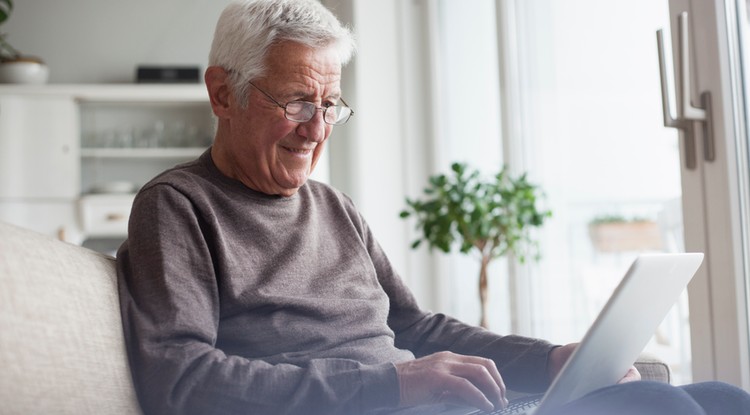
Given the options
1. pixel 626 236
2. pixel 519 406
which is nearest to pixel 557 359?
pixel 519 406

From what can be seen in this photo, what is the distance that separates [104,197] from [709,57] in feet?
12.2

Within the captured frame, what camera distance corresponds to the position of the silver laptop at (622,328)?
1.04 m

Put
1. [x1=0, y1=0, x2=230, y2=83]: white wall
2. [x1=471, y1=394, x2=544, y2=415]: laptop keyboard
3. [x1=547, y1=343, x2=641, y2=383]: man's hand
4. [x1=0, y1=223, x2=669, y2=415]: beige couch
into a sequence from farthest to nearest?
[x1=0, y1=0, x2=230, y2=83]: white wall
[x1=547, y1=343, x2=641, y2=383]: man's hand
[x1=471, y1=394, x2=544, y2=415]: laptop keyboard
[x1=0, y1=223, x2=669, y2=415]: beige couch

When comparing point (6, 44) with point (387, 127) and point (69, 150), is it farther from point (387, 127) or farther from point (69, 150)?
point (387, 127)

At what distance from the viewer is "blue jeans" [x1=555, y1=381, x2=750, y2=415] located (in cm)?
101

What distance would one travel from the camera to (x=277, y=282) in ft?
4.59

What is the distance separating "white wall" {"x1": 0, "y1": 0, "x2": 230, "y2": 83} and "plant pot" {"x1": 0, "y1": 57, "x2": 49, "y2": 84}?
1.18ft

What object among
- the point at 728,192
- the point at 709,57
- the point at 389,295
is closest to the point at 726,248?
the point at 728,192

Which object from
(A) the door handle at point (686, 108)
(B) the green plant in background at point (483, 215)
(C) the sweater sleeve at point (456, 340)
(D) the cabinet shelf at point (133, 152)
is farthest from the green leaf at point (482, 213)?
(D) the cabinet shelf at point (133, 152)

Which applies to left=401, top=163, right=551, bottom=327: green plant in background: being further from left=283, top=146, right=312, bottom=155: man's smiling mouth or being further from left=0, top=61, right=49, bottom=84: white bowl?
left=0, top=61, right=49, bottom=84: white bowl

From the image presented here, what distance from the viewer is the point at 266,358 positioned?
52.6 inches

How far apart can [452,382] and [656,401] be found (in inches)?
10.7

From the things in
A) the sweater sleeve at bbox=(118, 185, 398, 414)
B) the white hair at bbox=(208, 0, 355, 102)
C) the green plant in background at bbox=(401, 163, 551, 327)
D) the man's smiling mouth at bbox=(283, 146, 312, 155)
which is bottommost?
the sweater sleeve at bbox=(118, 185, 398, 414)

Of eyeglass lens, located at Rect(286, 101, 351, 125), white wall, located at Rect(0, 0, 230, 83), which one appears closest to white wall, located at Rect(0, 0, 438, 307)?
white wall, located at Rect(0, 0, 230, 83)
